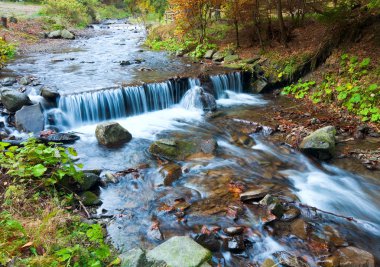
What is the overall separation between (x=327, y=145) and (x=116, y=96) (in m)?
6.65

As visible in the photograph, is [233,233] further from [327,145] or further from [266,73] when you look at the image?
[266,73]

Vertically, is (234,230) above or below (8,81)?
below

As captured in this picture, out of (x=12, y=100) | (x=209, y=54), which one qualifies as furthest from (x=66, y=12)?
(x=12, y=100)

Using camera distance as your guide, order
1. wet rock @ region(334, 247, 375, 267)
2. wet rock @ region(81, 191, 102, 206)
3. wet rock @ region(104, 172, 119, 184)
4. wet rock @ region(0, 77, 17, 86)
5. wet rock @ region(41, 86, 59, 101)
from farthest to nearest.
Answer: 1. wet rock @ region(0, 77, 17, 86)
2. wet rock @ region(41, 86, 59, 101)
3. wet rock @ region(104, 172, 119, 184)
4. wet rock @ region(81, 191, 102, 206)
5. wet rock @ region(334, 247, 375, 267)

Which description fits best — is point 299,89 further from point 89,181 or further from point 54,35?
point 54,35

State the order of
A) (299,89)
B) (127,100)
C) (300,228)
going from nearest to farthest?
(300,228)
(127,100)
(299,89)

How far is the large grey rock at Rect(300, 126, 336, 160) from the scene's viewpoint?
747 centimetres

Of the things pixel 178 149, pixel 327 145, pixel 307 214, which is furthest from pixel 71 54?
pixel 307 214

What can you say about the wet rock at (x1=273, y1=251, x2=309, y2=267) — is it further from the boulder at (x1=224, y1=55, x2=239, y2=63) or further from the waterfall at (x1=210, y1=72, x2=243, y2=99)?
the boulder at (x1=224, y1=55, x2=239, y2=63)

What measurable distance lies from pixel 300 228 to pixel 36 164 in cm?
427

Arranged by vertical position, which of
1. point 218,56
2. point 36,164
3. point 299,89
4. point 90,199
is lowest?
point 90,199

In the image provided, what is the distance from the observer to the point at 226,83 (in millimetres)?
12875

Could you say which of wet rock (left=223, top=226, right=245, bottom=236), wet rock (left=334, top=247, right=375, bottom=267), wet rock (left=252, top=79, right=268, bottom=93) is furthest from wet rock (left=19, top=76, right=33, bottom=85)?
wet rock (left=334, top=247, right=375, bottom=267)

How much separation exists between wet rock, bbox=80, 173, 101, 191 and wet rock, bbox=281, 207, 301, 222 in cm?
347
